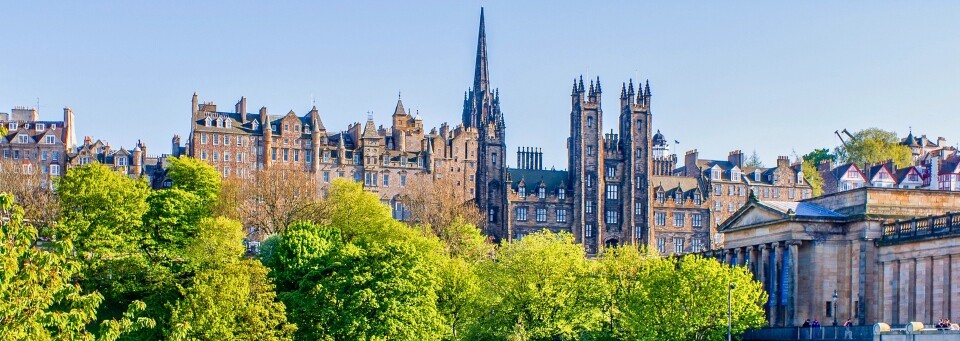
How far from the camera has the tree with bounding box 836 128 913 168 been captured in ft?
598

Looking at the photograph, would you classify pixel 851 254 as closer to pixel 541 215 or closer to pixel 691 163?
pixel 541 215

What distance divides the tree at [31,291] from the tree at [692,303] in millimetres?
41427

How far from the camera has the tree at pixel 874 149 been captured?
598 feet

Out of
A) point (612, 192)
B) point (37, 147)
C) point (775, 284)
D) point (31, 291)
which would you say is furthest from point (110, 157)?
point (31, 291)

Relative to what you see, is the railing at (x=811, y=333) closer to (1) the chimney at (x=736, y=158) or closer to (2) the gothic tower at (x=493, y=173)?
(2) the gothic tower at (x=493, y=173)

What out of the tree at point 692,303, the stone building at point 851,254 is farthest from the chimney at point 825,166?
the tree at point 692,303

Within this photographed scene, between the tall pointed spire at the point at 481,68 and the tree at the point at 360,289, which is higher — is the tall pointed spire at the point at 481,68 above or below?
above

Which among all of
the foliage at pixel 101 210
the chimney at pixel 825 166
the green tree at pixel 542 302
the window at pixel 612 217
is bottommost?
the green tree at pixel 542 302

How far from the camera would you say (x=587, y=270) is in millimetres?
88562

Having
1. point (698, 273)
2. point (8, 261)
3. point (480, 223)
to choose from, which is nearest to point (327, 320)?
point (698, 273)

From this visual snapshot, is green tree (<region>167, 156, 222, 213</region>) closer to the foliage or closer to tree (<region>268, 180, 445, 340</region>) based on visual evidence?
the foliage

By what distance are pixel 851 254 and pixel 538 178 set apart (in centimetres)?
8971

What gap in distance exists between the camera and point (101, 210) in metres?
102

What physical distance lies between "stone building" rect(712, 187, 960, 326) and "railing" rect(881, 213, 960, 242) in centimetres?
5
